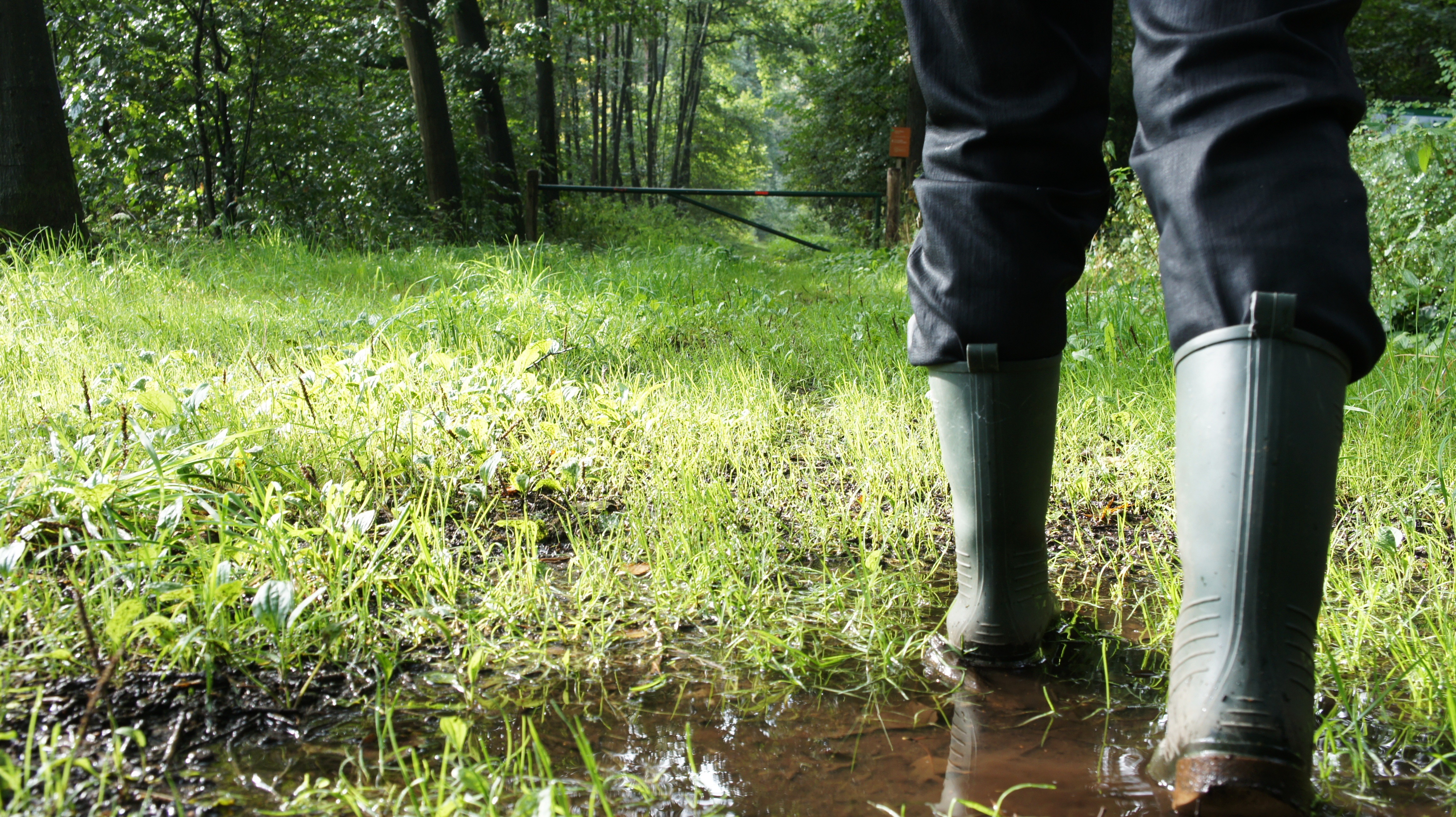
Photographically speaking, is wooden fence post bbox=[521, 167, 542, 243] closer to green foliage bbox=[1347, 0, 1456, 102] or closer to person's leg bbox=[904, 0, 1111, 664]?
person's leg bbox=[904, 0, 1111, 664]

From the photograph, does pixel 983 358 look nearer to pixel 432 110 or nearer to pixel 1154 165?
pixel 1154 165

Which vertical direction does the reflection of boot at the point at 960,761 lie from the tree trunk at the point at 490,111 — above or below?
below

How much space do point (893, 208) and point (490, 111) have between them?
14.9 ft

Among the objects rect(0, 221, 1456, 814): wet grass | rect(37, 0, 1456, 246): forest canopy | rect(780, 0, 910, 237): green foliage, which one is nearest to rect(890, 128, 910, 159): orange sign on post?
rect(37, 0, 1456, 246): forest canopy

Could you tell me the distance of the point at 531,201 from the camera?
25.8ft

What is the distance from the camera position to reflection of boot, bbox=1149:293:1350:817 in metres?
0.83

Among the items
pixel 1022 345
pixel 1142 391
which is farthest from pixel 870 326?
pixel 1022 345

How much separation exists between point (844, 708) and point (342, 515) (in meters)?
0.90

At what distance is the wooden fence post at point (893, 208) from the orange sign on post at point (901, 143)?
359 mm

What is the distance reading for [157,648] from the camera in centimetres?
110

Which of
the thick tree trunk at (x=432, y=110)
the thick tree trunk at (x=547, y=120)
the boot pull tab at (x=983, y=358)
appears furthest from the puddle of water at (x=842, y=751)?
the thick tree trunk at (x=547, y=120)

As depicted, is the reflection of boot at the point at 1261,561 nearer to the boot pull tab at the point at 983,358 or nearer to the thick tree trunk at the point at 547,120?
the boot pull tab at the point at 983,358

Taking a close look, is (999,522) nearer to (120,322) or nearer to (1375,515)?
(1375,515)

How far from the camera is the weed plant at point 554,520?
1.07 metres
